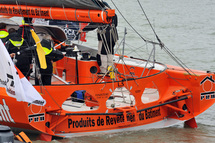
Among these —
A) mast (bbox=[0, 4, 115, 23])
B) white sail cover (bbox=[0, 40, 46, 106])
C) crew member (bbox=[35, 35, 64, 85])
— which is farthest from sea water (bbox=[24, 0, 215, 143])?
mast (bbox=[0, 4, 115, 23])

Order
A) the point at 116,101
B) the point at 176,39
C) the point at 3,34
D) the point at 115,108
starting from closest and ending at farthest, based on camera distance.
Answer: the point at 115,108, the point at 3,34, the point at 116,101, the point at 176,39

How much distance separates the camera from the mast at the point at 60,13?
8352 millimetres

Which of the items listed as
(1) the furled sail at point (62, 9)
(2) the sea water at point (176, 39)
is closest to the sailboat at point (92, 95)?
(1) the furled sail at point (62, 9)

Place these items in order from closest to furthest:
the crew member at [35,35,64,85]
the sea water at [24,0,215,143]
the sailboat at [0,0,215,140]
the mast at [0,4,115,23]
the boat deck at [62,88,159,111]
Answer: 1. the sailboat at [0,0,215,140]
2. the mast at [0,4,115,23]
3. the crew member at [35,35,64,85]
4. the boat deck at [62,88,159,111]
5. the sea water at [24,0,215,143]

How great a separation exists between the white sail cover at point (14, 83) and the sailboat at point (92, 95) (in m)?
0.01

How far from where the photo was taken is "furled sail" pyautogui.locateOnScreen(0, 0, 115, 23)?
8.39 metres

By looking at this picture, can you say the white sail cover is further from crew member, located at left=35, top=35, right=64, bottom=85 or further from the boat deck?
the boat deck

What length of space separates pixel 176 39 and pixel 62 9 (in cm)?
1353

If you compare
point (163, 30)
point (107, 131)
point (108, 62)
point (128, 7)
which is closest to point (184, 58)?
point (163, 30)

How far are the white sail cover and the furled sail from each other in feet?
5.57

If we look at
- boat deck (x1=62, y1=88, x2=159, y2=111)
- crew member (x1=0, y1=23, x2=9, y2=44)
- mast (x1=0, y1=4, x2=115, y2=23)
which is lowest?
boat deck (x1=62, y1=88, x2=159, y2=111)

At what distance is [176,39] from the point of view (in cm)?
2173

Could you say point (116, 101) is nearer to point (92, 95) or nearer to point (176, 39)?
point (92, 95)

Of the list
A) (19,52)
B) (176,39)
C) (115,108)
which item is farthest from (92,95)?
(176,39)
